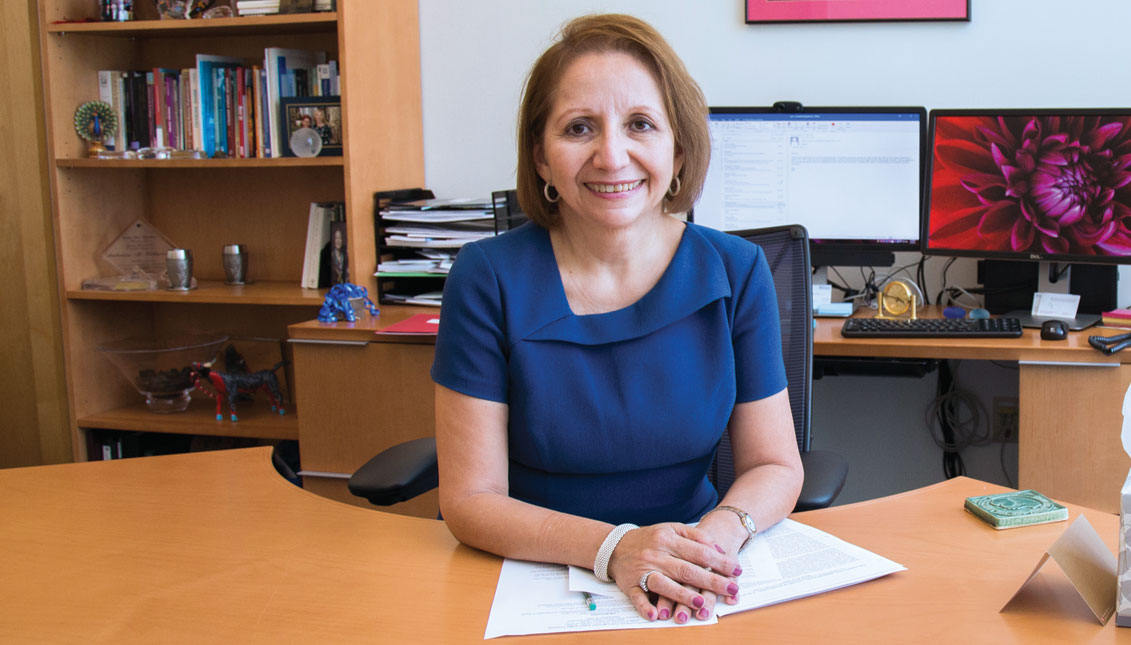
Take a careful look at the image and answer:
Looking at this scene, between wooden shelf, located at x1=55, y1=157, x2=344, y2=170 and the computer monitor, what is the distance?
1560 mm

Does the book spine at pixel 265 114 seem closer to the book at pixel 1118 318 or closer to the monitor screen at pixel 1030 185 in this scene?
the monitor screen at pixel 1030 185

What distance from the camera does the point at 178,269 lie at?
291 centimetres

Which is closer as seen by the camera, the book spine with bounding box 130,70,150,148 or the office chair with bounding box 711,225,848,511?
the office chair with bounding box 711,225,848,511

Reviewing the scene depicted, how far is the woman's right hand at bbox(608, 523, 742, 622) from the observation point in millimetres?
1006

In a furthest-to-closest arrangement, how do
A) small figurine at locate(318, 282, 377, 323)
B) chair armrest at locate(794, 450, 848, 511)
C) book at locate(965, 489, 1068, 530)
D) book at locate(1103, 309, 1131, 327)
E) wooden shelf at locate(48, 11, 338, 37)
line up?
wooden shelf at locate(48, 11, 338, 37)
small figurine at locate(318, 282, 377, 323)
book at locate(1103, 309, 1131, 327)
chair armrest at locate(794, 450, 848, 511)
book at locate(965, 489, 1068, 530)

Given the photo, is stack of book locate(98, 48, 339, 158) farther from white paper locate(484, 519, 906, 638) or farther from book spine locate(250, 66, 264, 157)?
white paper locate(484, 519, 906, 638)

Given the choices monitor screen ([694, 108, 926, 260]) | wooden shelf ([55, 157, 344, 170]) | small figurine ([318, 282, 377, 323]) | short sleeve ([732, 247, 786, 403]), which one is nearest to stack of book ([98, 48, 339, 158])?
wooden shelf ([55, 157, 344, 170])

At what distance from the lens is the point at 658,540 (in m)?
1.08

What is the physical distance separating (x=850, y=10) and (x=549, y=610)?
212 cm

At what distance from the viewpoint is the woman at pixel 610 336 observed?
1.31 meters

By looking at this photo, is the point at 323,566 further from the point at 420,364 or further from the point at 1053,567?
the point at 420,364

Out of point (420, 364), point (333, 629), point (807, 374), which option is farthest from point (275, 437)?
point (333, 629)

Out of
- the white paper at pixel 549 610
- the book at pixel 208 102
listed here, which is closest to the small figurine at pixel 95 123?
the book at pixel 208 102

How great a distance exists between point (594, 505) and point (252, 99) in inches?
80.0
